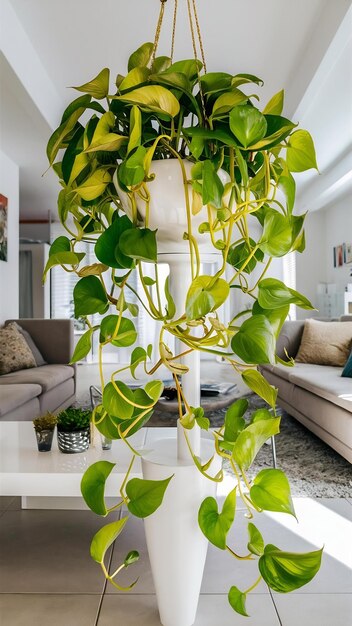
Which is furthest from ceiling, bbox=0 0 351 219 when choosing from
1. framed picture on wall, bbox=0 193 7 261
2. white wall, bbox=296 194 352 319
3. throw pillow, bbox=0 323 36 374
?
white wall, bbox=296 194 352 319

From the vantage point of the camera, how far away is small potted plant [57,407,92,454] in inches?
78.0

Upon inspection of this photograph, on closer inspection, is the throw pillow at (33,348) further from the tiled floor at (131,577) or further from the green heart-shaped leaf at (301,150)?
the green heart-shaped leaf at (301,150)

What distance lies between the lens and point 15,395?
10.3ft

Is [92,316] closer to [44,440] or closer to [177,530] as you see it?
[44,440]

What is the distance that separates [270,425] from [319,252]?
313 inches

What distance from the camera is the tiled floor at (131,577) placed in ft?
4.49

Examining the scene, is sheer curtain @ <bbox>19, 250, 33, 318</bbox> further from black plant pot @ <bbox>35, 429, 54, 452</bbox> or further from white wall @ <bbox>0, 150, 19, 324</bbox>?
black plant pot @ <bbox>35, 429, 54, 452</bbox>

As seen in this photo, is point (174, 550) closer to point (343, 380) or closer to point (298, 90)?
point (343, 380)

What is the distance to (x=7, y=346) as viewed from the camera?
426cm

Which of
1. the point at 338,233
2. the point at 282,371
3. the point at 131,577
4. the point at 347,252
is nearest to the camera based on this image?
the point at 131,577

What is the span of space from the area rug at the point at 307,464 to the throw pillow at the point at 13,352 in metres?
1.32

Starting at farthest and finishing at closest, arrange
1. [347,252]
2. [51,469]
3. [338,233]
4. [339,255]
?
[338,233], [339,255], [347,252], [51,469]

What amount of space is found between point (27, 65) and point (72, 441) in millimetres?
2812

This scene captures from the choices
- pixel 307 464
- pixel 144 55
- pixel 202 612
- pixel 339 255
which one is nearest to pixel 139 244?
pixel 144 55
